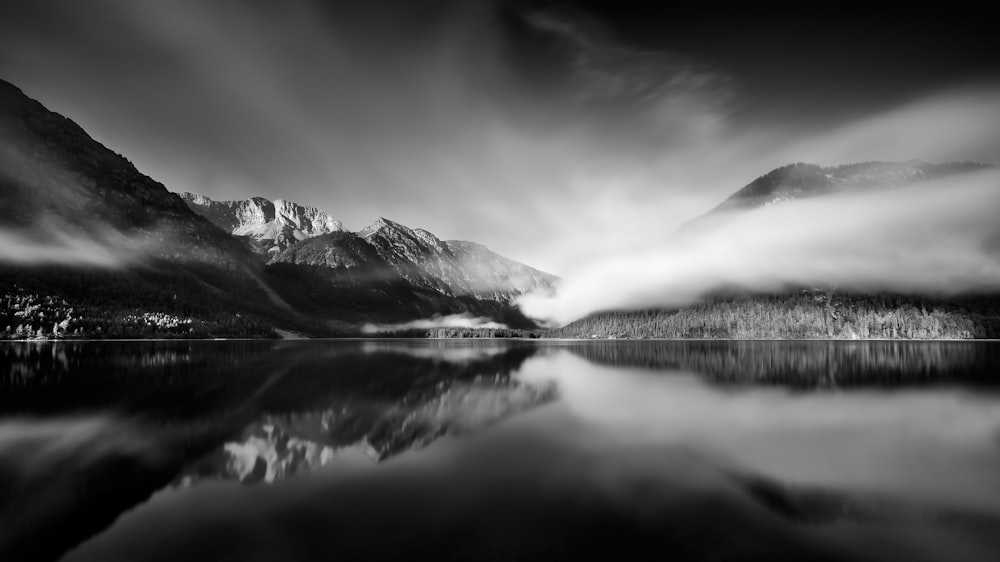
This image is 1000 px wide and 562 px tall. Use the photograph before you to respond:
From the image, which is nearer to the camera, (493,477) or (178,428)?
(493,477)

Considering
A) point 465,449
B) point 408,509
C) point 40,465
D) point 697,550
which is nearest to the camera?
point 697,550

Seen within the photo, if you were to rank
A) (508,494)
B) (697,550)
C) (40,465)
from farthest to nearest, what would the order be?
(40,465)
(508,494)
(697,550)

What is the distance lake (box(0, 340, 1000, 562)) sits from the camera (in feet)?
40.4

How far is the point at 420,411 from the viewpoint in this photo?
107ft

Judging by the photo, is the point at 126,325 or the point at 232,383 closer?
the point at 232,383

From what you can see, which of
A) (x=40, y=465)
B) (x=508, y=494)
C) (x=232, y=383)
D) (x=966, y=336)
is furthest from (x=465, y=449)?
(x=966, y=336)

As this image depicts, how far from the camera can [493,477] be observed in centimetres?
1878

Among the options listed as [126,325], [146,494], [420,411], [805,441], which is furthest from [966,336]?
[126,325]

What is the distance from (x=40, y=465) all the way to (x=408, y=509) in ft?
55.2

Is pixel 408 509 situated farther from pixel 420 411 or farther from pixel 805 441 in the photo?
pixel 805 441

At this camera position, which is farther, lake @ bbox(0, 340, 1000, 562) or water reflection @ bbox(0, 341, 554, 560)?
water reflection @ bbox(0, 341, 554, 560)

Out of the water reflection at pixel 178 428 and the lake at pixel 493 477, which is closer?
the lake at pixel 493 477

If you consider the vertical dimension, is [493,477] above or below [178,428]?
above

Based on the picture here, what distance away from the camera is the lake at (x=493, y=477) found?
12320 millimetres
